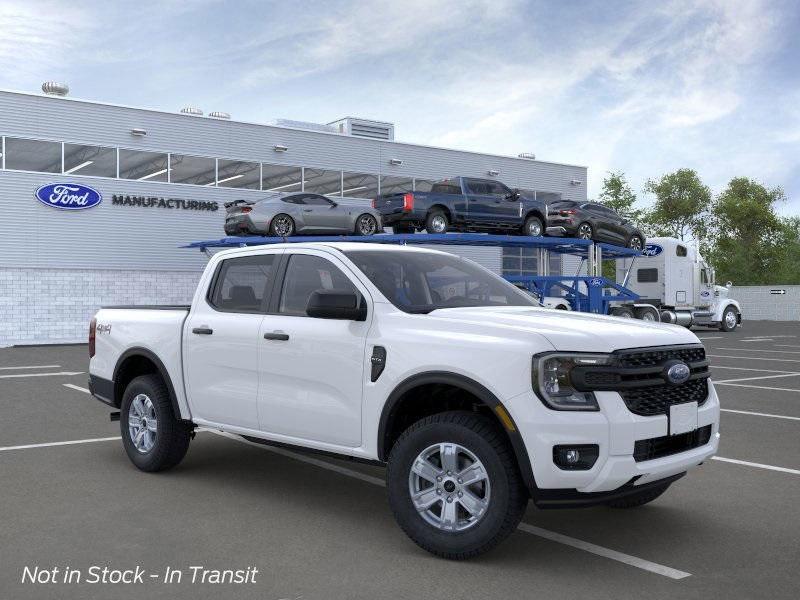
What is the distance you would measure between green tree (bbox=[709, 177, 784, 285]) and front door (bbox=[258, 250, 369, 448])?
70.8 m

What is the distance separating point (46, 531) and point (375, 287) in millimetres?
2557

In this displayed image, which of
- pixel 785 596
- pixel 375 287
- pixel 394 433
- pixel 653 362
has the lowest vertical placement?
pixel 785 596

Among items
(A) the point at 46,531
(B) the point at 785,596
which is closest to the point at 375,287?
(A) the point at 46,531

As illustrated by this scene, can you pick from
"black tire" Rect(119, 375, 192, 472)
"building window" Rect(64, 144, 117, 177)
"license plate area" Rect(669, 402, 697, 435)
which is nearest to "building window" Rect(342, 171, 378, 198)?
"building window" Rect(64, 144, 117, 177)

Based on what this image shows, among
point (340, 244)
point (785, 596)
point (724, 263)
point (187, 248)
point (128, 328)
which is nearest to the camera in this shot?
point (785, 596)

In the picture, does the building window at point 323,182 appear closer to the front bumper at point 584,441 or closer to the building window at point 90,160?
the building window at point 90,160

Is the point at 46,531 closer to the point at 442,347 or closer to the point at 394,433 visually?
the point at 394,433

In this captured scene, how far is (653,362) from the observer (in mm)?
4867

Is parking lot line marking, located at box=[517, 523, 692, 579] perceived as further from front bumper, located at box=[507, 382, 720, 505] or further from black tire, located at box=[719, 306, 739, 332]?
black tire, located at box=[719, 306, 739, 332]

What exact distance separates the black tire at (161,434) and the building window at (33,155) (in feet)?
76.0

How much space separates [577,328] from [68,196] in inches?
1045

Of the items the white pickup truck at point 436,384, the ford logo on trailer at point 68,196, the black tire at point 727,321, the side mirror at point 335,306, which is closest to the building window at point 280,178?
the ford logo on trailer at point 68,196

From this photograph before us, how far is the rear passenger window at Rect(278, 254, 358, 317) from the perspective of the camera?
19.5ft

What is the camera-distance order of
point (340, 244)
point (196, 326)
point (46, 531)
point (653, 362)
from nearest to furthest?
1. point (653, 362)
2. point (46, 531)
3. point (340, 244)
4. point (196, 326)
